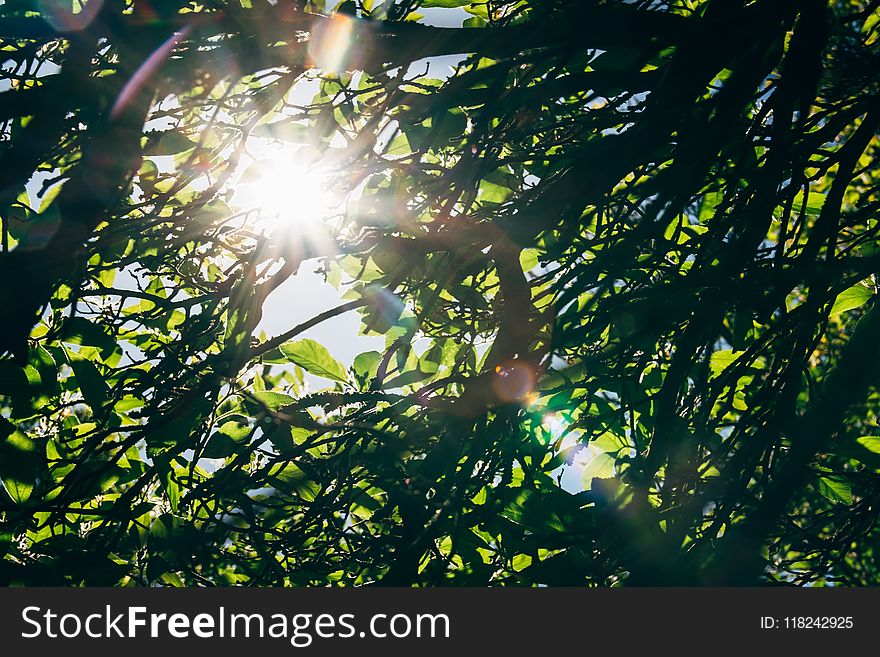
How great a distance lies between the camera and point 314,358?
230 centimetres

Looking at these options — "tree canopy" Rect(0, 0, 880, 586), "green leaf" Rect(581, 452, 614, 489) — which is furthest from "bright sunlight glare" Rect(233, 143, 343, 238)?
"green leaf" Rect(581, 452, 614, 489)

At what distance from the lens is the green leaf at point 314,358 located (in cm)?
228

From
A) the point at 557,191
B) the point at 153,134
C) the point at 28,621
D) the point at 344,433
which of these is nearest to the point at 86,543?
the point at 28,621

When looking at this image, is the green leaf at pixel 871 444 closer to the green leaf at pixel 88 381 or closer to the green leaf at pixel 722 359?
the green leaf at pixel 722 359

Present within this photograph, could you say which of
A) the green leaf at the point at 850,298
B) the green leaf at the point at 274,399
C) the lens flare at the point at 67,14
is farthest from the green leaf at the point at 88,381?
the green leaf at the point at 850,298

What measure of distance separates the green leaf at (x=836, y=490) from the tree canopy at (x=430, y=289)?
0.03 ft

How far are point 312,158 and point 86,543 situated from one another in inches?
57.2

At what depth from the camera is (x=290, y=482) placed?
207 cm

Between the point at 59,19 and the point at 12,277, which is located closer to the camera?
the point at 12,277

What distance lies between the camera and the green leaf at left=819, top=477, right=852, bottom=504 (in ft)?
7.11

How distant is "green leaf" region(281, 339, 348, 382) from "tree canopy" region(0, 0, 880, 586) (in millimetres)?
11

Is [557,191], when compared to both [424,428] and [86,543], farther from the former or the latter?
[86,543]

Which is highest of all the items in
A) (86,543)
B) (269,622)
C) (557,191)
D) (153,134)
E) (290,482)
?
(153,134)

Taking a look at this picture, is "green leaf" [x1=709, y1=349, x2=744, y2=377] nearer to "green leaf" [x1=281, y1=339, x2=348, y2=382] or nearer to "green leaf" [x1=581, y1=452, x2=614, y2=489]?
"green leaf" [x1=581, y1=452, x2=614, y2=489]
